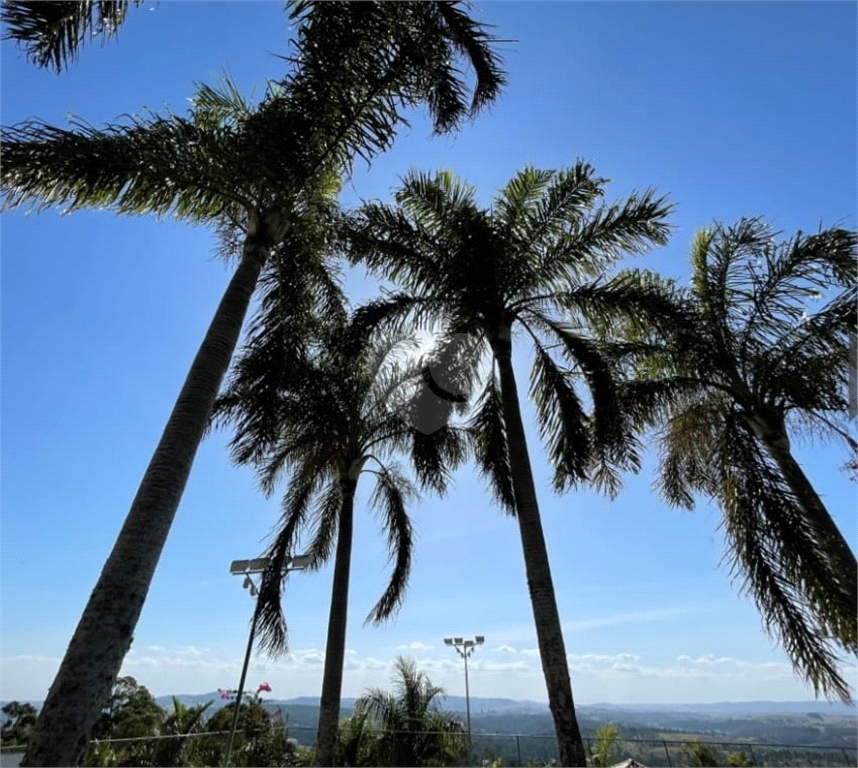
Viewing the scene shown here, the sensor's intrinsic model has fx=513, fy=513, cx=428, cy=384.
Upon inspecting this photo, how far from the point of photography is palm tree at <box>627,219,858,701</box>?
6332 millimetres

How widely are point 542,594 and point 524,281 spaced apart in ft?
15.3

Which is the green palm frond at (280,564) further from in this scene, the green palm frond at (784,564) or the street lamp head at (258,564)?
the green palm frond at (784,564)

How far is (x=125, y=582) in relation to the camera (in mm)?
3342

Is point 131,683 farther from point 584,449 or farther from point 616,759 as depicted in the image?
point 584,449

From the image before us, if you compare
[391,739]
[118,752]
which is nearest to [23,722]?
[118,752]

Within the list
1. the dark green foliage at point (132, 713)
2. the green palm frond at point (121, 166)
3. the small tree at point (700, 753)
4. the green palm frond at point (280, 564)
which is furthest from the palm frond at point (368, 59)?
the small tree at point (700, 753)

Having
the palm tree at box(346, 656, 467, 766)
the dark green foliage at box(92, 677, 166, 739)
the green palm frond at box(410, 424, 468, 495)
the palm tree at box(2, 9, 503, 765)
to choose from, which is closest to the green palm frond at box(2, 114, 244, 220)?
the palm tree at box(2, 9, 503, 765)

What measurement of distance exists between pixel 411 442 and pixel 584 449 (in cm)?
442

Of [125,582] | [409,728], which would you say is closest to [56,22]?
[125,582]

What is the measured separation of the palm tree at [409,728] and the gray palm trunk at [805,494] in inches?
394

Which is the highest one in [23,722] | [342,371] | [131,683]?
[342,371]

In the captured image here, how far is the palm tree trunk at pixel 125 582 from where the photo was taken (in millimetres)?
2852

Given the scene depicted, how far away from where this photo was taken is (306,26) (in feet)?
16.0

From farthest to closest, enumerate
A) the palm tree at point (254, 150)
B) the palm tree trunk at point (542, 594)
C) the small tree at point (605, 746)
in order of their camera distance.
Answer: the small tree at point (605, 746), the palm tree trunk at point (542, 594), the palm tree at point (254, 150)
